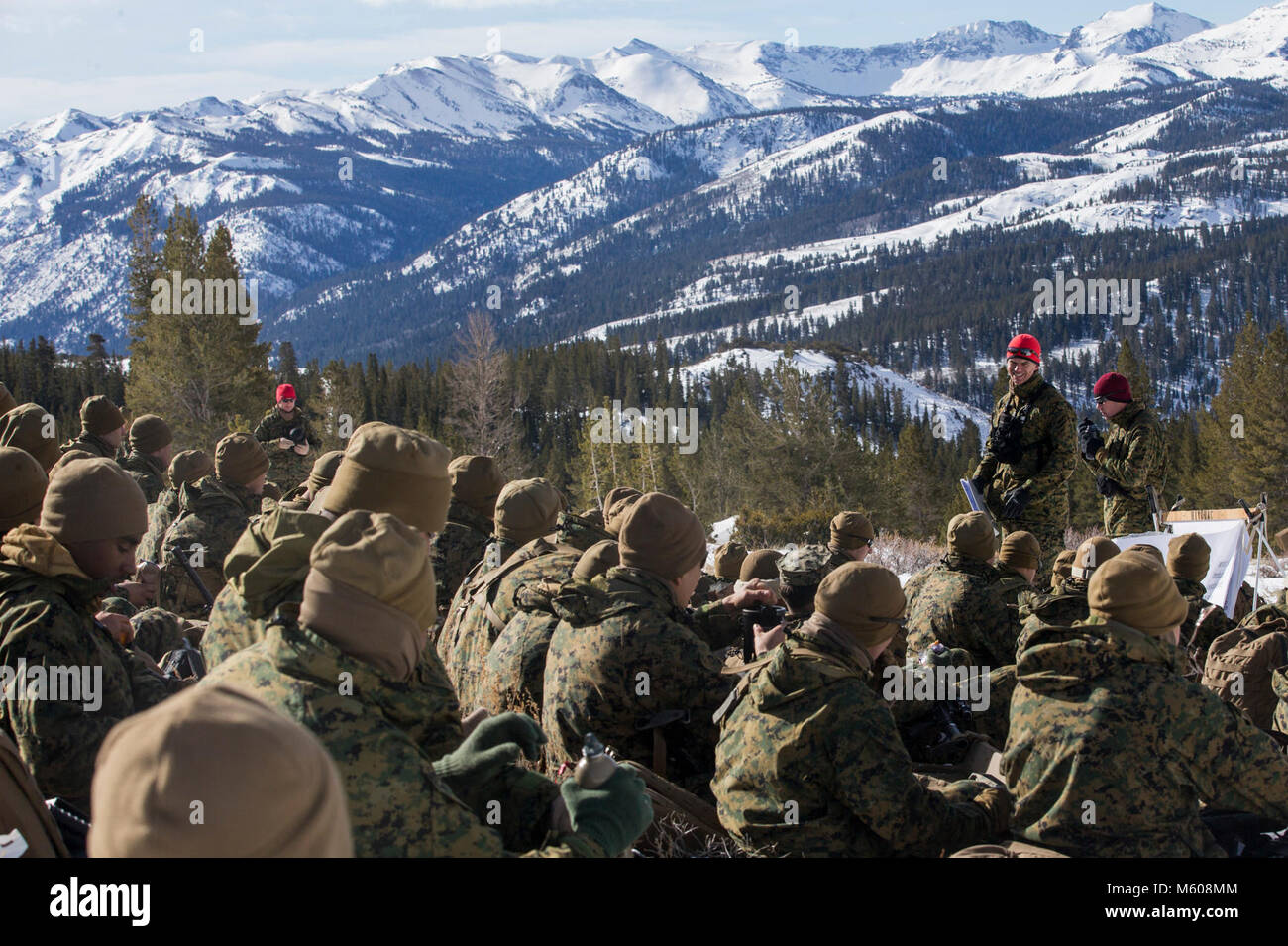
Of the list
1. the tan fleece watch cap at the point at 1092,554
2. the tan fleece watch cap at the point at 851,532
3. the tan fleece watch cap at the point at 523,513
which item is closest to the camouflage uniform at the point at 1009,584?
the tan fleece watch cap at the point at 1092,554

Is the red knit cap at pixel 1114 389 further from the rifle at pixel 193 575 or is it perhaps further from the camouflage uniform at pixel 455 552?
the rifle at pixel 193 575

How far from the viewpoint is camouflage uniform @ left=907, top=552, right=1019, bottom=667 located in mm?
6348

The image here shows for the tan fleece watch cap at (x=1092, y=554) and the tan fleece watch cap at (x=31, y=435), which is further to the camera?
the tan fleece watch cap at (x=31, y=435)

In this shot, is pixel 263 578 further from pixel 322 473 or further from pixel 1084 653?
pixel 322 473

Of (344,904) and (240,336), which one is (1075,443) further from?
(240,336)

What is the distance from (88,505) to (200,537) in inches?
157

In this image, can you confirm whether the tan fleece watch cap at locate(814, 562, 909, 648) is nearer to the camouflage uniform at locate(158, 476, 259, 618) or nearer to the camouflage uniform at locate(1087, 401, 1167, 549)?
the camouflage uniform at locate(1087, 401, 1167, 549)

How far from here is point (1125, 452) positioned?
891 cm

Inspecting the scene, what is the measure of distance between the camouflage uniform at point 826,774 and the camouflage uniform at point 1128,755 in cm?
33

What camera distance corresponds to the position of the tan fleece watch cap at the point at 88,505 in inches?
166

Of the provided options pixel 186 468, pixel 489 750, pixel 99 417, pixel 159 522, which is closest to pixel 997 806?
pixel 489 750
